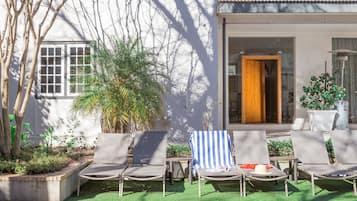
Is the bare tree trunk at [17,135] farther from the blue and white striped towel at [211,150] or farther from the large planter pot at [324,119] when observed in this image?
the large planter pot at [324,119]

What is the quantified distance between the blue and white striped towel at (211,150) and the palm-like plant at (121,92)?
153 centimetres

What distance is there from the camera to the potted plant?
12.8 m

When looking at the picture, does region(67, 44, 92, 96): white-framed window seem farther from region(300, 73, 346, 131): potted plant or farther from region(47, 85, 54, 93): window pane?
region(300, 73, 346, 131): potted plant

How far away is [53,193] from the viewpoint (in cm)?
681

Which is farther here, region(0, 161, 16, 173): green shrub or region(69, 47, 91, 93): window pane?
region(69, 47, 91, 93): window pane

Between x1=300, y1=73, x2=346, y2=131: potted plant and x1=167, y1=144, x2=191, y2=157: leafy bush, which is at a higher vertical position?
x1=300, y1=73, x2=346, y2=131: potted plant

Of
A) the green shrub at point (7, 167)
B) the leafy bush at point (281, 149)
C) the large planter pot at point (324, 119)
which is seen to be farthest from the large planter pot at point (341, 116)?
the green shrub at point (7, 167)

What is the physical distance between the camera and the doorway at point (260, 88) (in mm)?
15609

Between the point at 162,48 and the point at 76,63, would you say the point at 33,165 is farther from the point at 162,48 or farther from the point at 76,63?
the point at 162,48

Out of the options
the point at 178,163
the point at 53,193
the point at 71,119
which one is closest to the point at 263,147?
the point at 178,163

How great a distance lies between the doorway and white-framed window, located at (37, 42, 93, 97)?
645cm

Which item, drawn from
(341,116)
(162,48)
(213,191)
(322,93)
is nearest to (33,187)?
(213,191)

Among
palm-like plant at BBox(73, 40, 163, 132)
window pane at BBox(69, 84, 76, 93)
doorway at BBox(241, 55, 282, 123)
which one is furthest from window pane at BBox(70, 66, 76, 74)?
doorway at BBox(241, 55, 282, 123)

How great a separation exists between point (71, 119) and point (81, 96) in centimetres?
182
